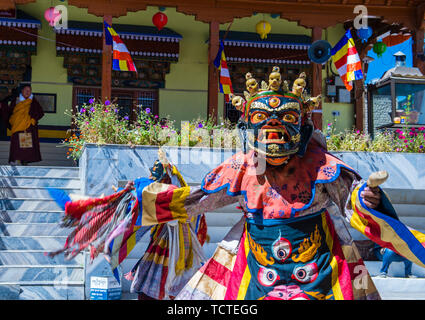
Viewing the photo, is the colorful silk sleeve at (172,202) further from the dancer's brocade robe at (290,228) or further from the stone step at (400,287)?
the stone step at (400,287)

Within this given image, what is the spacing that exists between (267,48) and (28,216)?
822cm

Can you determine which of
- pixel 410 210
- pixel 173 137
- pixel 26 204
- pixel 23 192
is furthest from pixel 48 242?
pixel 410 210

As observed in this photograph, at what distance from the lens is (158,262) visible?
5.45 metres

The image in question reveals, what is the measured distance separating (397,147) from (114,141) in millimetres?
5003

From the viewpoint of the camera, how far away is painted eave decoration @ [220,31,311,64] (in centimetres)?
1348

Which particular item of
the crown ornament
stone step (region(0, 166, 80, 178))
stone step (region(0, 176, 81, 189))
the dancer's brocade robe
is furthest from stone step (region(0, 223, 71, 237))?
the crown ornament

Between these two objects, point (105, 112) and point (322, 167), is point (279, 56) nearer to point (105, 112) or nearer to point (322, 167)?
point (105, 112)

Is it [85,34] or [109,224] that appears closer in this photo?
[109,224]

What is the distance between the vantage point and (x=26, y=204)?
318 inches

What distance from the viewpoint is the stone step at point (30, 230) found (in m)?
7.56

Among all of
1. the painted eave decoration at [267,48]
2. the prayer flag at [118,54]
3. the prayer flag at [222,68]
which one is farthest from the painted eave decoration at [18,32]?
the painted eave decoration at [267,48]

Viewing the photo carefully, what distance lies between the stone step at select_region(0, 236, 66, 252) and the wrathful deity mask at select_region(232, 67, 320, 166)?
4344 millimetres
